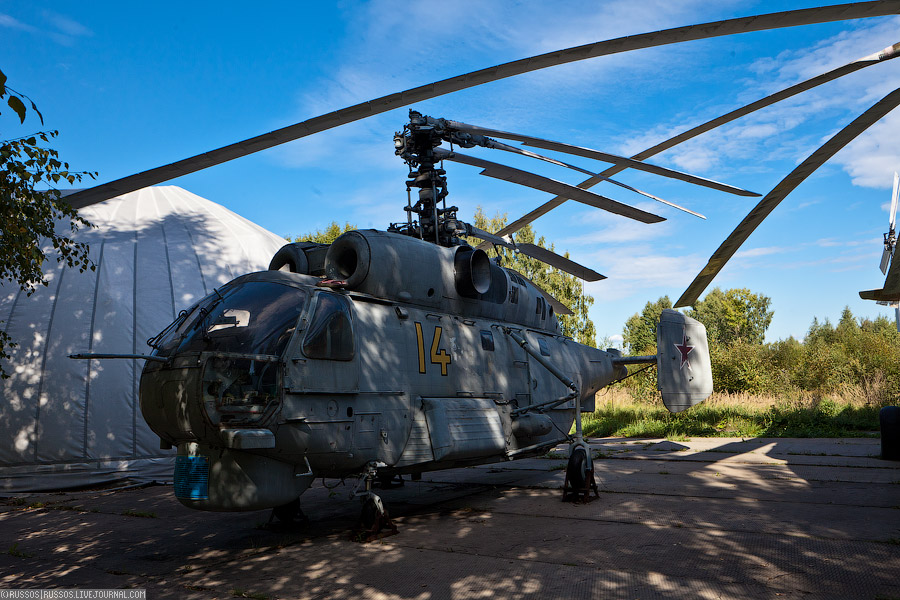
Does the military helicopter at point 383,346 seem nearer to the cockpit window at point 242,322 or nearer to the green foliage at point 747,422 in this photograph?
the cockpit window at point 242,322

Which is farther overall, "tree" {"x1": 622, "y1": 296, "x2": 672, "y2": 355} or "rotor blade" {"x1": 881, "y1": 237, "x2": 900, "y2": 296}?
"tree" {"x1": 622, "y1": 296, "x2": 672, "y2": 355}

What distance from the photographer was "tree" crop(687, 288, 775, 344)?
222ft

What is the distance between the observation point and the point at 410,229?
9.19m

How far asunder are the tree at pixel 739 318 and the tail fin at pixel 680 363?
56.9 m

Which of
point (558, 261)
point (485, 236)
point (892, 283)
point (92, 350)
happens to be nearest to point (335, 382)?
point (485, 236)

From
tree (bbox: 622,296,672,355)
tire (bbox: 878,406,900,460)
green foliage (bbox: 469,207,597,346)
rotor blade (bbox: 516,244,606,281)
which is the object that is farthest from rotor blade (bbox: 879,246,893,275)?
tree (bbox: 622,296,672,355)

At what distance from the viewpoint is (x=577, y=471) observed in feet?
28.6

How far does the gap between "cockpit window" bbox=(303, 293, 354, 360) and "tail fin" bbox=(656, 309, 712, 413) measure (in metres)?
6.22

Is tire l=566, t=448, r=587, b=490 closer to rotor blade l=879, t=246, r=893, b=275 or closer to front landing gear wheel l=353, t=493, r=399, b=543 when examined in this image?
front landing gear wheel l=353, t=493, r=399, b=543

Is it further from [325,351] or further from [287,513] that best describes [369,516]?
[325,351]

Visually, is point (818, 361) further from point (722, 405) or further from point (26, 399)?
point (26, 399)

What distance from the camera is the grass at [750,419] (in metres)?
16.5

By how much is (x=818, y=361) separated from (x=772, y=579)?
77.0 ft

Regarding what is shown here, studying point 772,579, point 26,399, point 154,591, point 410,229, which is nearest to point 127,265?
point 26,399
